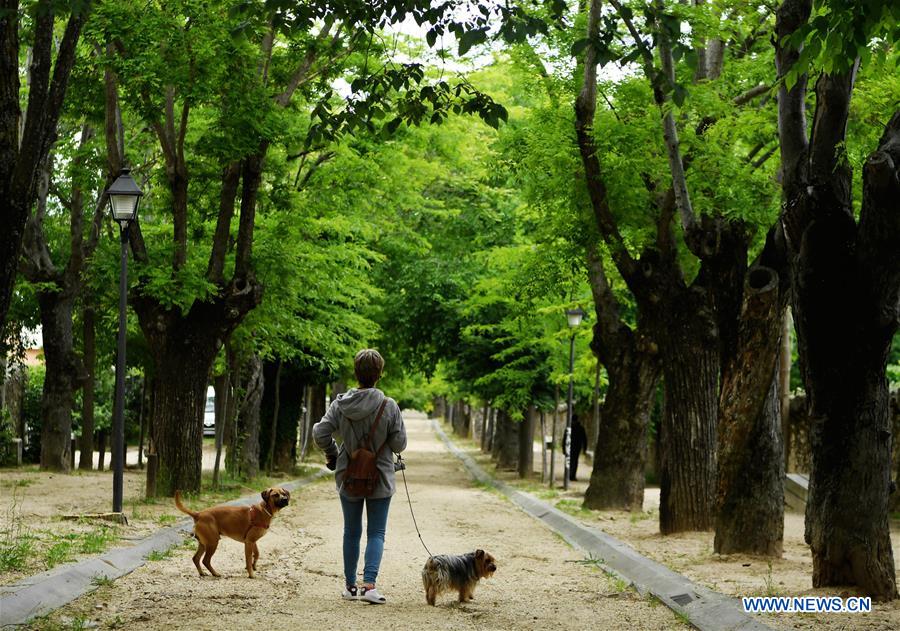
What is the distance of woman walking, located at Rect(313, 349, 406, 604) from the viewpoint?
29.6 feet

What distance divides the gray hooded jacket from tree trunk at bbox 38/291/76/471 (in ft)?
64.0

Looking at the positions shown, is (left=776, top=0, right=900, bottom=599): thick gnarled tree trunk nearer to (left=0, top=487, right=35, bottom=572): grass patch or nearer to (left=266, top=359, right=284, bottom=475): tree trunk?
(left=0, top=487, right=35, bottom=572): grass patch

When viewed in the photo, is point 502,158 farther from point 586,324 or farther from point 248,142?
point 586,324

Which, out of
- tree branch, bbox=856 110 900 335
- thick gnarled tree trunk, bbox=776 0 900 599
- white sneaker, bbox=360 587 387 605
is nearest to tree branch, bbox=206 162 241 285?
white sneaker, bbox=360 587 387 605

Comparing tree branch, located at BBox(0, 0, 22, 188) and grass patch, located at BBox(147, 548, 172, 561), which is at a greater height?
tree branch, located at BBox(0, 0, 22, 188)

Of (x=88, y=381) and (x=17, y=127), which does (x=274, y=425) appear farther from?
(x=17, y=127)

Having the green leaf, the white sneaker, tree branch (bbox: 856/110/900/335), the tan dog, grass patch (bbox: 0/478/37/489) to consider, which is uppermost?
the green leaf

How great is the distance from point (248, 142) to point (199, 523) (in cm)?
878

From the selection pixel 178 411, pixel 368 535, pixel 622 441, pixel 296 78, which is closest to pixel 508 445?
pixel 622 441

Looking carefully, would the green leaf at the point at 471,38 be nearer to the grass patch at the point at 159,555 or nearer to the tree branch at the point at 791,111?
the tree branch at the point at 791,111

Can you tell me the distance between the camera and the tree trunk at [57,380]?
27.1 m

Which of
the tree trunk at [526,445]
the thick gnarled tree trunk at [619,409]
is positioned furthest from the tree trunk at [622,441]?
the tree trunk at [526,445]

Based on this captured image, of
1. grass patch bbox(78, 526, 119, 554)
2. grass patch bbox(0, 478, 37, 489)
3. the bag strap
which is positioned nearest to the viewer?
the bag strap

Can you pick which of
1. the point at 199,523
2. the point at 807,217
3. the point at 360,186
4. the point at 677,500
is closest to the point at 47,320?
the point at 360,186
